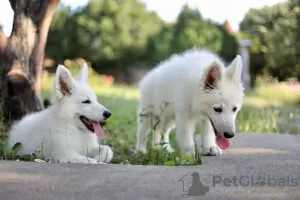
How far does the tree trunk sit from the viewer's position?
5129mm

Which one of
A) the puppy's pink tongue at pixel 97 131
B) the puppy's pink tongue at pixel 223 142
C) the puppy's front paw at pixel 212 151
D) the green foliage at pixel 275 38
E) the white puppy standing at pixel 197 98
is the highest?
the green foliage at pixel 275 38

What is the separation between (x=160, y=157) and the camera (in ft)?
13.2

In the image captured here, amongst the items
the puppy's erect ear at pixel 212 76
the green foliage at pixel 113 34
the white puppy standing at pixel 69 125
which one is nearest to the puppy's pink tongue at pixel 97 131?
the white puppy standing at pixel 69 125

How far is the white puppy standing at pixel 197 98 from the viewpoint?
3.82m

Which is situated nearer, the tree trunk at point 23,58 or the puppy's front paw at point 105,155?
the puppy's front paw at point 105,155

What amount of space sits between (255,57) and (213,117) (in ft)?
62.2

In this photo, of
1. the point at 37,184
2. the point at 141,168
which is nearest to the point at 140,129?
Result: the point at 141,168

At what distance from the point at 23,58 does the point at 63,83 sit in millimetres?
1459

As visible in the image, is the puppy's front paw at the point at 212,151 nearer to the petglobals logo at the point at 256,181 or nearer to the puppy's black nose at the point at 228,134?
the puppy's black nose at the point at 228,134

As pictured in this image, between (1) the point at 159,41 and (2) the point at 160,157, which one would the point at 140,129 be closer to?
(2) the point at 160,157

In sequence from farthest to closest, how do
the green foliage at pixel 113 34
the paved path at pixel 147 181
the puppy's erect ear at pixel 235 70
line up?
the green foliage at pixel 113 34 < the puppy's erect ear at pixel 235 70 < the paved path at pixel 147 181

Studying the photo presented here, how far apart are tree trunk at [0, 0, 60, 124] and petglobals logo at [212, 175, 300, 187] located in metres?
3.09

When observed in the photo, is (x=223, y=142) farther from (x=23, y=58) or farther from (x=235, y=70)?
(x=23, y=58)

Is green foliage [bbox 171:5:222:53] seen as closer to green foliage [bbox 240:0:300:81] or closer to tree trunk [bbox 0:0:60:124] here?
green foliage [bbox 240:0:300:81]
